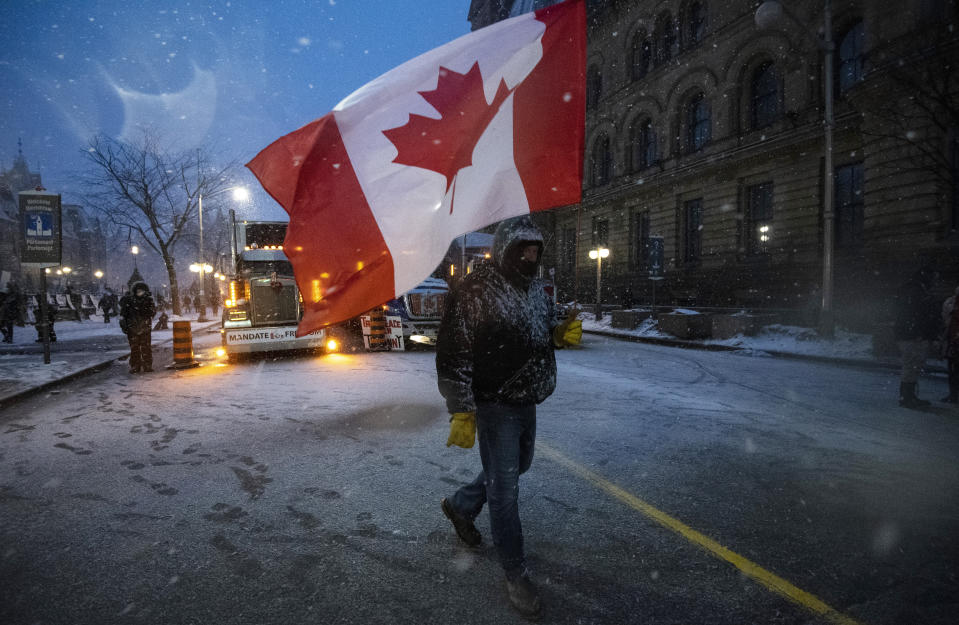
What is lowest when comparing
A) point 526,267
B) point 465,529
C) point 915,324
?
point 465,529

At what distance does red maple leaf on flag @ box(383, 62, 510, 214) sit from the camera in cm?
380

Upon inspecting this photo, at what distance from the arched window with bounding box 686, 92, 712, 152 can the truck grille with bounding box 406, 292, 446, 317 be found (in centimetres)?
1847

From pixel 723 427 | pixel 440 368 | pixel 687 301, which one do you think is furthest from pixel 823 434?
pixel 687 301

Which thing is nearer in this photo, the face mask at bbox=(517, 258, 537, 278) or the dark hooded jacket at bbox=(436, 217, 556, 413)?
the dark hooded jacket at bbox=(436, 217, 556, 413)

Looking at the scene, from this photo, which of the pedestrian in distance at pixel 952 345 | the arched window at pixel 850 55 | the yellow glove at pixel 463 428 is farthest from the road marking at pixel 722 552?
the arched window at pixel 850 55

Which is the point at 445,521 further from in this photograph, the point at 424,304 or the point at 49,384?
the point at 424,304

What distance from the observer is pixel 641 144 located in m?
30.7

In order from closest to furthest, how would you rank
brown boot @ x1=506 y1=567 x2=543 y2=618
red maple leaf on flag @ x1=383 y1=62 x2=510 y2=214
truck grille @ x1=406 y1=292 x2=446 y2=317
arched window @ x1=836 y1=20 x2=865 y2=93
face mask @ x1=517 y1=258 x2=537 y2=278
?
brown boot @ x1=506 y1=567 x2=543 y2=618
face mask @ x1=517 y1=258 x2=537 y2=278
red maple leaf on flag @ x1=383 y1=62 x2=510 y2=214
truck grille @ x1=406 y1=292 x2=446 y2=317
arched window @ x1=836 y1=20 x2=865 y2=93

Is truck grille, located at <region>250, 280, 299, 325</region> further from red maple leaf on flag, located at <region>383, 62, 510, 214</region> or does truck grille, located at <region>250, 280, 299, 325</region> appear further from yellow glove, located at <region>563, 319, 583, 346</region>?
yellow glove, located at <region>563, 319, 583, 346</region>

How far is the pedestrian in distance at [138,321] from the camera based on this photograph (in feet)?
35.9

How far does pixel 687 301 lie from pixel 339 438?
77.7 ft

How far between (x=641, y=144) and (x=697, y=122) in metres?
4.19

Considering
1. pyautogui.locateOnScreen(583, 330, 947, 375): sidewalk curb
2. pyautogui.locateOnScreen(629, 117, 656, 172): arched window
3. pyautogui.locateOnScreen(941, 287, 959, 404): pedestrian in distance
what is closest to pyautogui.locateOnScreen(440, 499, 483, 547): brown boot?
pyautogui.locateOnScreen(941, 287, 959, 404): pedestrian in distance

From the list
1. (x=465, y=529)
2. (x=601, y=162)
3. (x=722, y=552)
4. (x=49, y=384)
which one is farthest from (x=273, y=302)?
(x=601, y=162)
